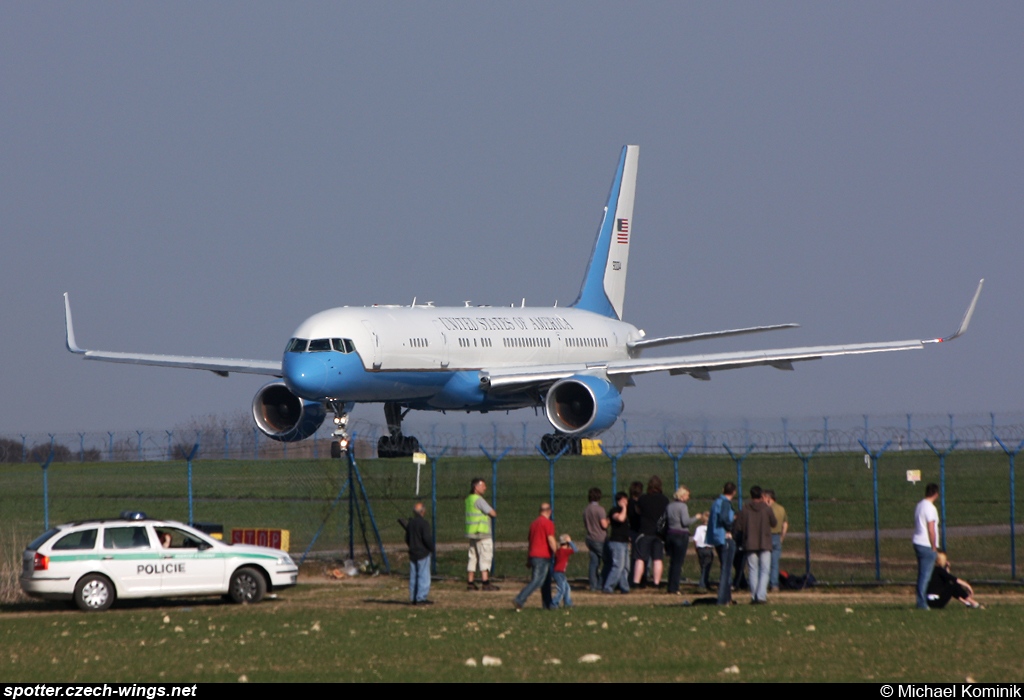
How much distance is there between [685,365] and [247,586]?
21270mm

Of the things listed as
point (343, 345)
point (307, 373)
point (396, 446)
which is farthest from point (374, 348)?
point (396, 446)

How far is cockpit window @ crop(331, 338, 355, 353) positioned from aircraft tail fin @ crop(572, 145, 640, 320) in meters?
17.9

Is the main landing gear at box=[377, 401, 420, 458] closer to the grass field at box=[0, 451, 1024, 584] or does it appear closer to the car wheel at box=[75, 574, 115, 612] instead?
the grass field at box=[0, 451, 1024, 584]

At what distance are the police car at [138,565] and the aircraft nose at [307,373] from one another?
13.8m

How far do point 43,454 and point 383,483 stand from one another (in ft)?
68.5

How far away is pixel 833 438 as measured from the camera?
3775cm

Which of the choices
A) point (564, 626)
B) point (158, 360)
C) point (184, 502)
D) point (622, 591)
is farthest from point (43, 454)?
point (564, 626)

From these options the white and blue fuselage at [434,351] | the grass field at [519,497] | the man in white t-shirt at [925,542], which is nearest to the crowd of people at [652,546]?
the man in white t-shirt at [925,542]

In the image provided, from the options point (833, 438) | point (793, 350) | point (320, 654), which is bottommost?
point (320, 654)

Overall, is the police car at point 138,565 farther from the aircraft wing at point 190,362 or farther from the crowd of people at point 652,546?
the aircraft wing at point 190,362

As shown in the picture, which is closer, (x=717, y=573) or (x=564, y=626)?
(x=564, y=626)

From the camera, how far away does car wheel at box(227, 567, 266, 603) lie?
19.9m

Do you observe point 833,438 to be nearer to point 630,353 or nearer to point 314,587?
point 630,353

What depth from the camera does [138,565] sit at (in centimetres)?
1939
